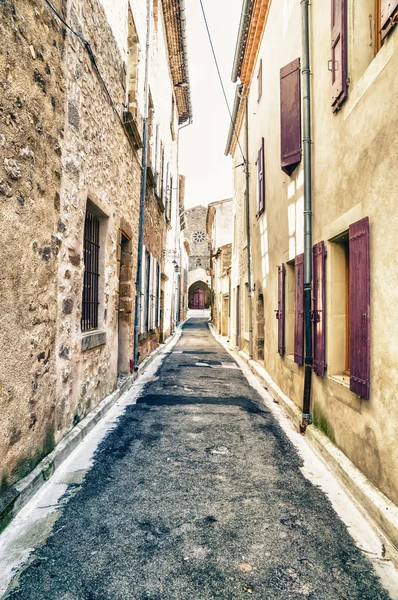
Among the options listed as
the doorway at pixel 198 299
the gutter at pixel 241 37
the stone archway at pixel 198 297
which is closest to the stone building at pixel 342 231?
the gutter at pixel 241 37

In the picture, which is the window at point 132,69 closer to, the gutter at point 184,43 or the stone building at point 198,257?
the gutter at point 184,43

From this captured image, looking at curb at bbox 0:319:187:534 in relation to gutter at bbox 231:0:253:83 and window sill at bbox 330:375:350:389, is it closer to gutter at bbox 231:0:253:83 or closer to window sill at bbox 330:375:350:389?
window sill at bbox 330:375:350:389

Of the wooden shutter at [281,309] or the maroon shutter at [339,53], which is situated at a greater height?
the maroon shutter at [339,53]

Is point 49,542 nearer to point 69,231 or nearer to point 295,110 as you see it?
point 69,231

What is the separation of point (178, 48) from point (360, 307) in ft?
39.4

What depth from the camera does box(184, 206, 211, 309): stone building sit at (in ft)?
147

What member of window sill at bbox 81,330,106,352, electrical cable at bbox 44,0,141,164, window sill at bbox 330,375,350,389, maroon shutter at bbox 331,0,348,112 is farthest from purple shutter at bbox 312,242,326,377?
electrical cable at bbox 44,0,141,164

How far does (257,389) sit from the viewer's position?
6.41 meters

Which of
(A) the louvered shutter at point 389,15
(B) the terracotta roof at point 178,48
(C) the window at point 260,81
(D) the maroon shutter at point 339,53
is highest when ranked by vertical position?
(B) the terracotta roof at point 178,48

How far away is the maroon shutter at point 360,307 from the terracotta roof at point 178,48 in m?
10.2

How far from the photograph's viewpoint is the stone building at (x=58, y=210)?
2.41 metres

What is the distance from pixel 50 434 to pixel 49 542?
41.1 inches

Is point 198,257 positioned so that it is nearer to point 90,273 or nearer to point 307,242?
point 90,273

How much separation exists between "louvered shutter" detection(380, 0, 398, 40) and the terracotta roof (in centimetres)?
947
